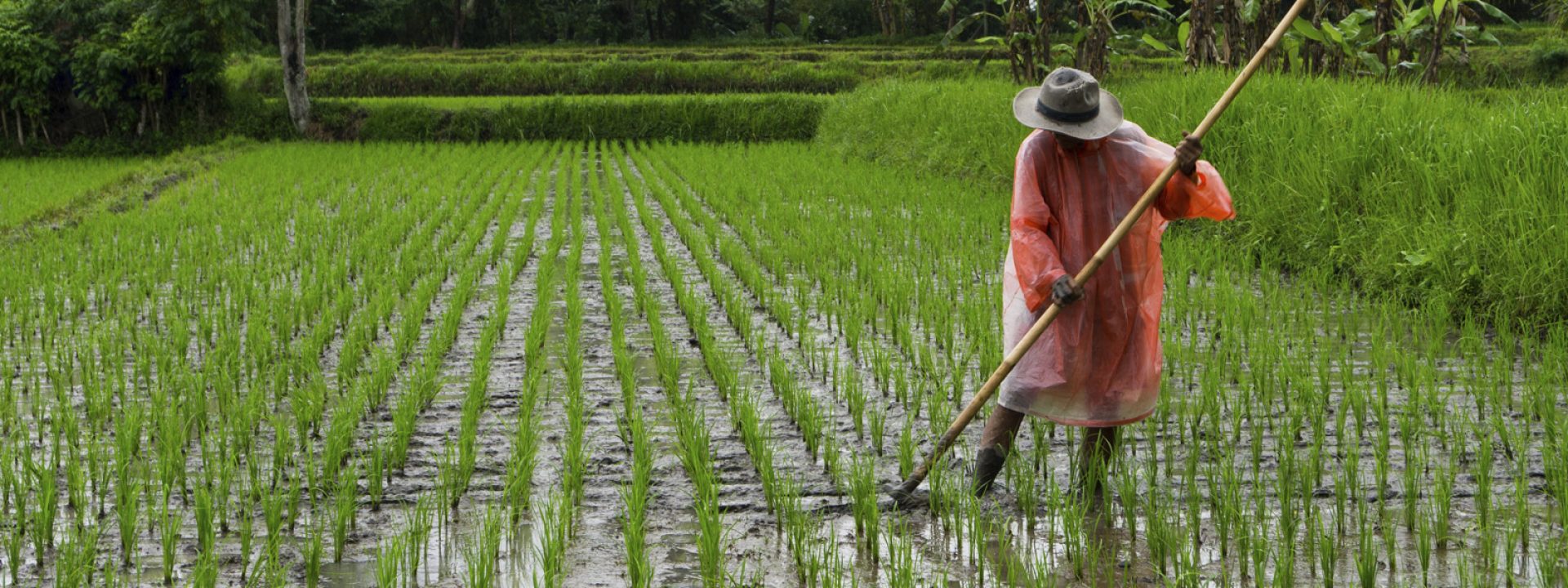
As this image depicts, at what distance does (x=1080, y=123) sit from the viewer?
125 inches

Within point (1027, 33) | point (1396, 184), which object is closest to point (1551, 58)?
point (1027, 33)

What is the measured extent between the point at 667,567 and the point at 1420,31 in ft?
32.8

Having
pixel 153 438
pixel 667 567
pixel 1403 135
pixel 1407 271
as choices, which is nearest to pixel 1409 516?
pixel 667 567

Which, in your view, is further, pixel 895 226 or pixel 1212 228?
A: pixel 895 226

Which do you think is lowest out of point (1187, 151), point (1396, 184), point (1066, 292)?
point (1396, 184)

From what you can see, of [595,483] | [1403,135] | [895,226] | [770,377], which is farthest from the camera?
[895,226]

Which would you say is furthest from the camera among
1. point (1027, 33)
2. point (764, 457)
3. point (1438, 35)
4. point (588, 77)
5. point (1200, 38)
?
point (588, 77)

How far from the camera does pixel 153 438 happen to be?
4.03m

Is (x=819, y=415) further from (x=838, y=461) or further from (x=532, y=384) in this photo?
(x=532, y=384)

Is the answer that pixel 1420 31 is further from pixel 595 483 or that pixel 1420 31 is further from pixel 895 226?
pixel 595 483

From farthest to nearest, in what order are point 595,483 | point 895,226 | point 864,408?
point 895,226
point 864,408
point 595,483

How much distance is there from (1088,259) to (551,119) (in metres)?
17.5

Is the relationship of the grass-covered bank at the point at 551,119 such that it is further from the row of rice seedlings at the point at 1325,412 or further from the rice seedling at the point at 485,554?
Answer: the rice seedling at the point at 485,554

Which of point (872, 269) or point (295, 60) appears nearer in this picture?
point (872, 269)
